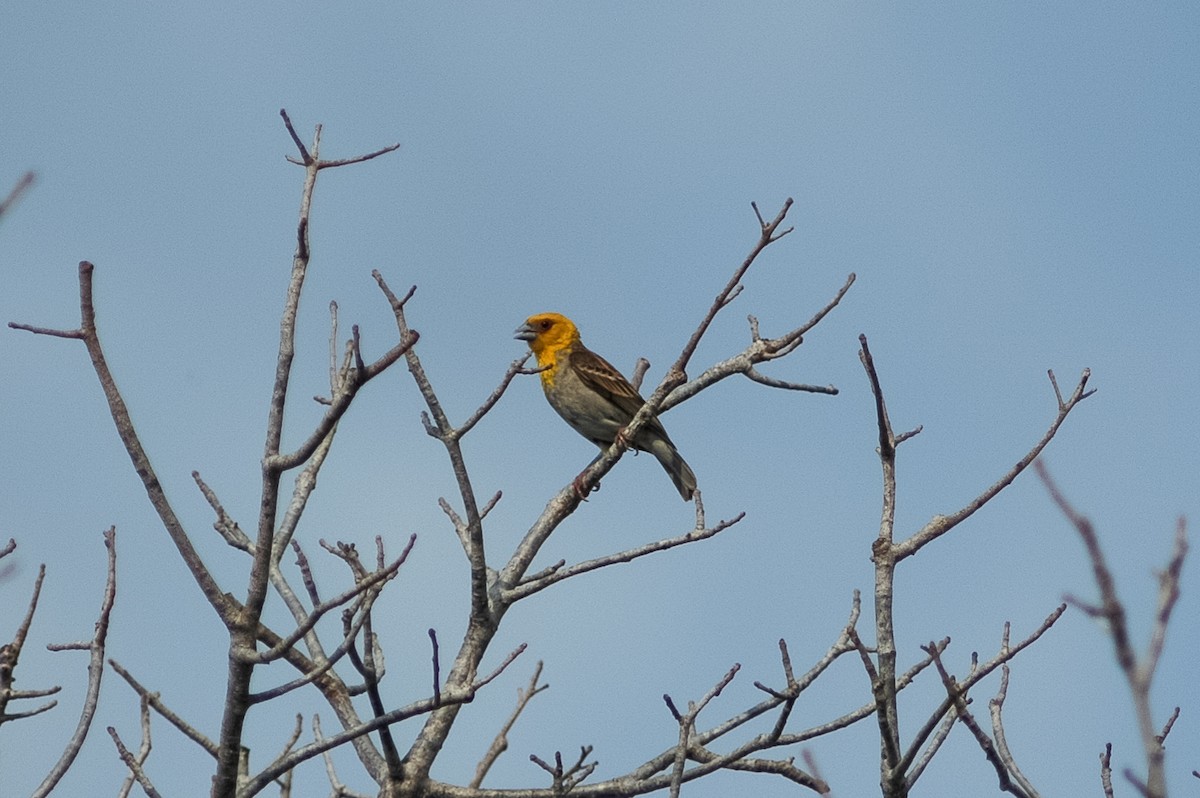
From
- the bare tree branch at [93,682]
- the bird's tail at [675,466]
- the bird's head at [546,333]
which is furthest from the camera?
the bird's head at [546,333]

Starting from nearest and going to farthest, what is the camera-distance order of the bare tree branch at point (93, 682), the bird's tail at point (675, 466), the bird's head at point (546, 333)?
the bare tree branch at point (93, 682) → the bird's tail at point (675, 466) → the bird's head at point (546, 333)

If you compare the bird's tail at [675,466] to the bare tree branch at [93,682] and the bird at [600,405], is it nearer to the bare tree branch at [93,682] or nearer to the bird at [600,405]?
the bird at [600,405]

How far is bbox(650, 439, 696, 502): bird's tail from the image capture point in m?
11.2

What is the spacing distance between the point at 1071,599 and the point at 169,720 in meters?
4.66

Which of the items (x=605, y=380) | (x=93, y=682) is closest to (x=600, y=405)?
(x=605, y=380)

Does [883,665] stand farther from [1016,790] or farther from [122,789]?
[122,789]

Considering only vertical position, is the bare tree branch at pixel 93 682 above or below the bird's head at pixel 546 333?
below

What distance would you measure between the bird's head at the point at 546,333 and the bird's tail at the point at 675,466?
2038mm

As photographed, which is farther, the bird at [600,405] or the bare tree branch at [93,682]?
the bird at [600,405]

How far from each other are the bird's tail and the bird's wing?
357 millimetres

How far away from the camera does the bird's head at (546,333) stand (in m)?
13.0

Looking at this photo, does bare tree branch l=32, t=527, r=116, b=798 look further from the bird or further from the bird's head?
the bird's head

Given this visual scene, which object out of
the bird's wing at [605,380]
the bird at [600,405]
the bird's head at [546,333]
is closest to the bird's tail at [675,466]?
the bird at [600,405]

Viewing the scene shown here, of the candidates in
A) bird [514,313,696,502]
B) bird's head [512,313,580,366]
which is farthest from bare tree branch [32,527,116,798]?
bird's head [512,313,580,366]
